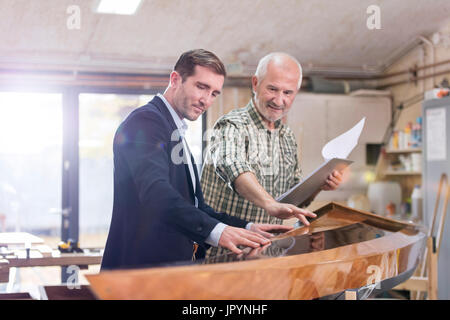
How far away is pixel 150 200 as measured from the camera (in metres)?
1.30

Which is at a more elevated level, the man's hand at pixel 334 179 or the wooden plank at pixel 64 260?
the man's hand at pixel 334 179

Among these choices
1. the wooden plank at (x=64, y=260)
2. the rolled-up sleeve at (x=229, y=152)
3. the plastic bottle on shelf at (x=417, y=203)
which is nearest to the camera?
the rolled-up sleeve at (x=229, y=152)

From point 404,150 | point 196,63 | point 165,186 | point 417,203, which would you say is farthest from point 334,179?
point 404,150

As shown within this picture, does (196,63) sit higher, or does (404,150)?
(404,150)

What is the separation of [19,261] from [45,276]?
1641 mm

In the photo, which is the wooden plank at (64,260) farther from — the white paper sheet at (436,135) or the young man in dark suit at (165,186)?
the white paper sheet at (436,135)

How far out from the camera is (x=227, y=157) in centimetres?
185

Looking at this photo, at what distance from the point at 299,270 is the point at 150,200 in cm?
36

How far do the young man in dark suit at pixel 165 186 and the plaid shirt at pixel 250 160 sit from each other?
377mm

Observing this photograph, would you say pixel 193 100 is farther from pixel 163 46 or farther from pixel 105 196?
pixel 105 196

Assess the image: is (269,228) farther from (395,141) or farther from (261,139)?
(395,141)

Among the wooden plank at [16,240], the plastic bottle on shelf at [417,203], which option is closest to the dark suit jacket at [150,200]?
the wooden plank at [16,240]

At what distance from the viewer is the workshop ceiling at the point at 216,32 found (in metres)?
2.74

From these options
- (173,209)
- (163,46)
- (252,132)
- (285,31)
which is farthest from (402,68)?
(173,209)
